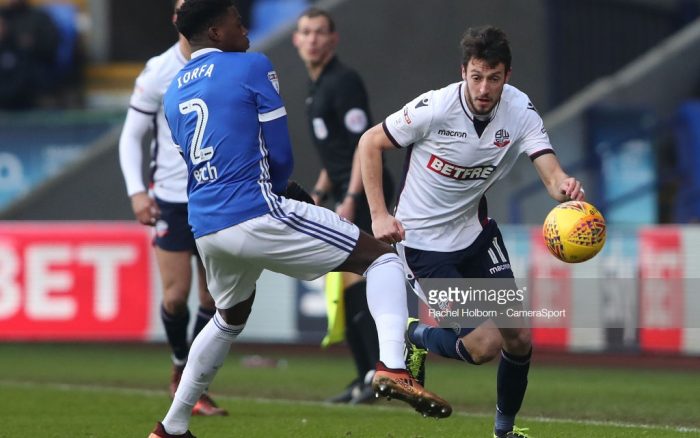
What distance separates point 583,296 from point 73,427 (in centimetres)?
575

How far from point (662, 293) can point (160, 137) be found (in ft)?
17.2

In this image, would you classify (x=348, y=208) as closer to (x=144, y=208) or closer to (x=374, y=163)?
(x=144, y=208)

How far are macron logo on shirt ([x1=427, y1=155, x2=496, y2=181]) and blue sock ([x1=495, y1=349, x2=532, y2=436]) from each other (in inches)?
37.7

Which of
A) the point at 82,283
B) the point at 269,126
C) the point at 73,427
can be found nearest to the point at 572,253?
the point at 269,126

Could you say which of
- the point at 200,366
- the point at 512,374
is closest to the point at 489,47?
the point at 512,374

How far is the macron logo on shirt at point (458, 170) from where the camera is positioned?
24.3 ft

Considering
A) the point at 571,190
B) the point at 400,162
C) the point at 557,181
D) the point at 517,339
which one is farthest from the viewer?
the point at 400,162

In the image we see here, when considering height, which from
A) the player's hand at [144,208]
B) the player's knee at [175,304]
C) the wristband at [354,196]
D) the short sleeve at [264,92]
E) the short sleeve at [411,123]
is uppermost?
the short sleeve at [264,92]

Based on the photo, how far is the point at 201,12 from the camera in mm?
6527

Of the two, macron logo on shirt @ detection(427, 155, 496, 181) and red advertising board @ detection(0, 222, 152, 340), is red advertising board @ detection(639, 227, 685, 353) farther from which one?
macron logo on shirt @ detection(427, 155, 496, 181)

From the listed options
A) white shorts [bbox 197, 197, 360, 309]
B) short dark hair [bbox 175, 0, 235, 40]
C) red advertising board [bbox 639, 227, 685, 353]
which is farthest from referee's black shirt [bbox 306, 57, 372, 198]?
red advertising board [bbox 639, 227, 685, 353]

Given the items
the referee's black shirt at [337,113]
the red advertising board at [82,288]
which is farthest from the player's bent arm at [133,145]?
the red advertising board at [82,288]

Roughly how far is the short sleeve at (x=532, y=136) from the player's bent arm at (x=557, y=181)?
2.5 inches

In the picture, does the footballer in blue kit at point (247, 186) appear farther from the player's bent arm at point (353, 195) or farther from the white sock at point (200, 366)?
the player's bent arm at point (353, 195)
